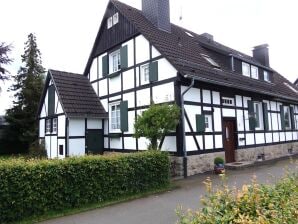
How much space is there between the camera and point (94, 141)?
1612 centimetres

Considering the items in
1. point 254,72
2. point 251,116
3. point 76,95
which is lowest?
point 251,116

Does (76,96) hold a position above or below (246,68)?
below

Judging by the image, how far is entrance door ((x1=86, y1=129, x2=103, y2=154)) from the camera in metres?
15.9

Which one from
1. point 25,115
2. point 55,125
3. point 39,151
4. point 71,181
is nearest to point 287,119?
point 55,125

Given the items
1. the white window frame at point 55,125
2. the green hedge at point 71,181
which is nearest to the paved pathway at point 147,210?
the green hedge at point 71,181

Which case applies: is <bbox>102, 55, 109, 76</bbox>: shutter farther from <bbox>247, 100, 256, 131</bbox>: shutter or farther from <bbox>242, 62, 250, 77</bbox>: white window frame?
<bbox>242, 62, 250, 77</bbox>: white window frame

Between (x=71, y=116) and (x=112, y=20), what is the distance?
614cm

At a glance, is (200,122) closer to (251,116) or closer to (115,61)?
(251,116)

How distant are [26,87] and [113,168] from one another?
2247 cm

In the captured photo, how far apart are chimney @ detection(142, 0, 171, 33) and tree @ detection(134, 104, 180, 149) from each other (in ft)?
22.0

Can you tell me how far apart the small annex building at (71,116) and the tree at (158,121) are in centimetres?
510

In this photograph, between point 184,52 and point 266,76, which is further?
point 266,76

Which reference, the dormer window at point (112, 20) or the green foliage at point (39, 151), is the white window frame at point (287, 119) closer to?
the dormer window at point (112, 20)

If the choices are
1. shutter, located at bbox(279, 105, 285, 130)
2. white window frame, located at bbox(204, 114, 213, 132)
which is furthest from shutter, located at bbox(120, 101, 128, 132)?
shutter, located at bbox(279, 105, 285, 130)
